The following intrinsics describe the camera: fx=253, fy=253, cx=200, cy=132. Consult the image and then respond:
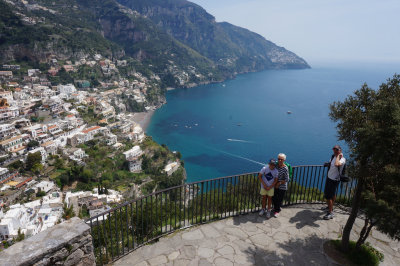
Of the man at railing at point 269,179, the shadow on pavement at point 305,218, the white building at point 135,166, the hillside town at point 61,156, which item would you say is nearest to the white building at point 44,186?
the hillside town at point 61,156

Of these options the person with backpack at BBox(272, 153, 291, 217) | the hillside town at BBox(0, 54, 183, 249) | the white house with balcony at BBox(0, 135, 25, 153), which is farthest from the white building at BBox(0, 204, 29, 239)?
the person with backpack at BBox(272, 153, 291, 217)

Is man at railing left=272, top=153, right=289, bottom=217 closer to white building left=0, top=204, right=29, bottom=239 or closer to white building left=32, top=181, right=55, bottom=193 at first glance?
white building left=0, top=204, right=29, bottom=239

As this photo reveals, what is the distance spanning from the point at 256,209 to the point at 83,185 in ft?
110

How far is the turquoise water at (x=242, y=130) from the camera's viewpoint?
4462 centimetres

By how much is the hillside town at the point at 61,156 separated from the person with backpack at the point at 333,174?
17.6 m

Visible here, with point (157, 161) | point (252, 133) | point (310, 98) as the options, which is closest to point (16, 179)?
point (157, 161)

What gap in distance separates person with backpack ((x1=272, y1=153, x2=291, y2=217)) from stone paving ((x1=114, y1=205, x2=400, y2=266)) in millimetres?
229

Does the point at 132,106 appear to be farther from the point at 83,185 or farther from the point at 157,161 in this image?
the point at 83,185

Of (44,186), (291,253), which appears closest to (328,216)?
(291,253)

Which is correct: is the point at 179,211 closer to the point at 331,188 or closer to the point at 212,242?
the point at 212,242

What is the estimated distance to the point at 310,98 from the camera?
91375mm

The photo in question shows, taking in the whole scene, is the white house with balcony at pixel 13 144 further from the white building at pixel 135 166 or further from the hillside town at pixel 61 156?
the white building at pixel 135 166

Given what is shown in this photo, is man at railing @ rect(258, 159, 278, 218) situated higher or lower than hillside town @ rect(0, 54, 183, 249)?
higher

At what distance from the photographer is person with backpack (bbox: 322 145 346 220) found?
16.0 feet
